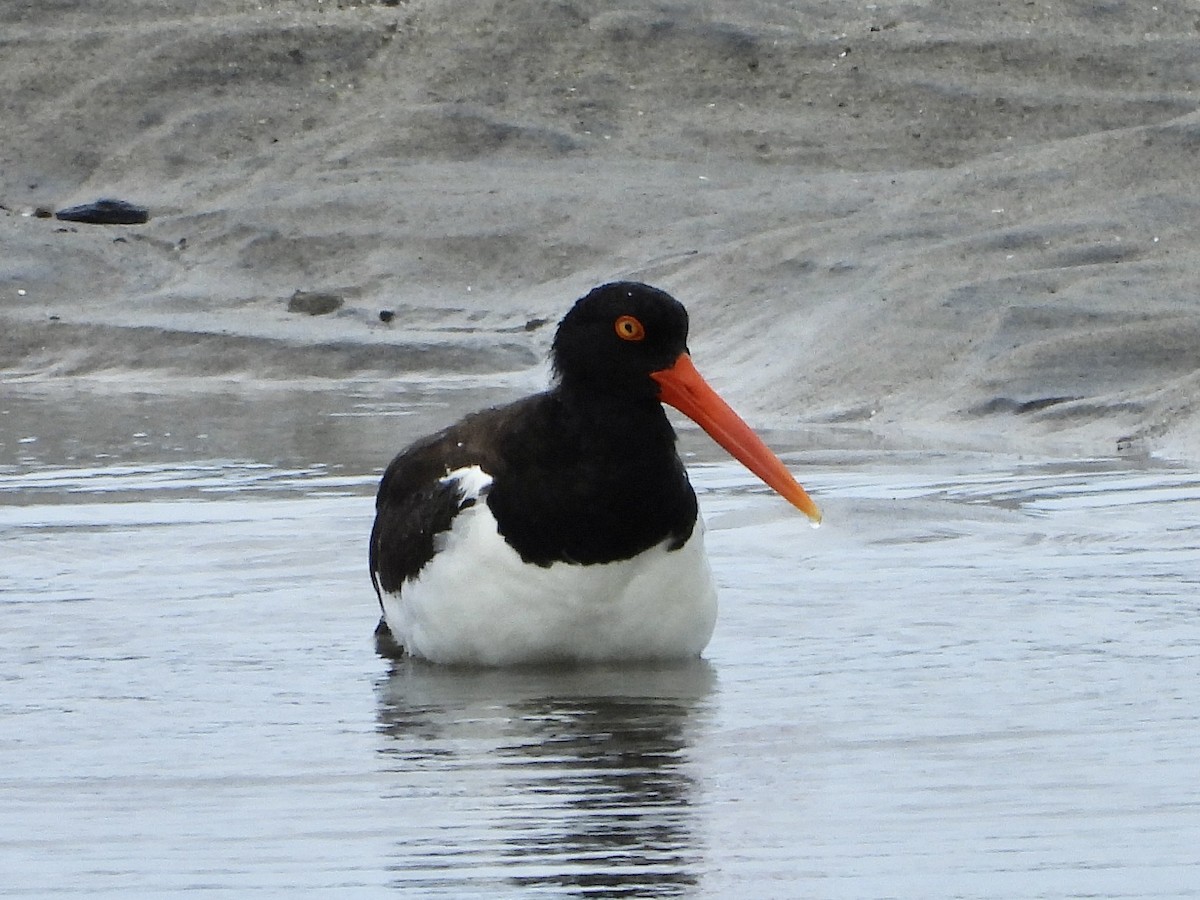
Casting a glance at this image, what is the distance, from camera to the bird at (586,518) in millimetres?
5637

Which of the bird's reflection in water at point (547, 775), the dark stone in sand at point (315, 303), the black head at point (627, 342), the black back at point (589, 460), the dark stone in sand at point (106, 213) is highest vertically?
the black head at point (627, 342)

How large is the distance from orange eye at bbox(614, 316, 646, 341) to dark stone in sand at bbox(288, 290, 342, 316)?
788 cm

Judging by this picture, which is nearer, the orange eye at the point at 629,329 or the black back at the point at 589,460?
the black back at the point at 589,460

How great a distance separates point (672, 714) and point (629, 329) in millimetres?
996

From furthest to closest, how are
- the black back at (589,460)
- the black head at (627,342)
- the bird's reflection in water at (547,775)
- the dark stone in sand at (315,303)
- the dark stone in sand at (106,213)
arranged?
the dark stone in sand at (106,213) → the dark stone in sand at (315,303) → the black head at (627,342) → the black back at (589,460) → the bird's reflection in water at (547,775)

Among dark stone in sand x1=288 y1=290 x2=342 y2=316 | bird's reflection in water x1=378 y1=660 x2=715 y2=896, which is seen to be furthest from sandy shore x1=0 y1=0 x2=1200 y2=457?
bird's reflection in water x1=378 y1=660 x2=715 y2=896

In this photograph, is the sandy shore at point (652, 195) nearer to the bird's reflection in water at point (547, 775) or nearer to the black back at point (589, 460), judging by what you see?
the black back at point (589, 460)

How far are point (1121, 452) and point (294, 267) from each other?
22.4ft

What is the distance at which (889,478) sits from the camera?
8.44 m

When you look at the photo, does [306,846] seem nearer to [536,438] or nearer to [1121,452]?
[536,438]

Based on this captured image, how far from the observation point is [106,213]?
50.5 feet

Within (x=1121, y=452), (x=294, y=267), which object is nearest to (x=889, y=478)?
(x=1121, y=452)

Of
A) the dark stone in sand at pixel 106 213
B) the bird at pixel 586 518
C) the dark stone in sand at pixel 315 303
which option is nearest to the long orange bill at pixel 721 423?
the bird at pixel 586 518

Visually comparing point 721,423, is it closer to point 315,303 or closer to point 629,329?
point 629,329
